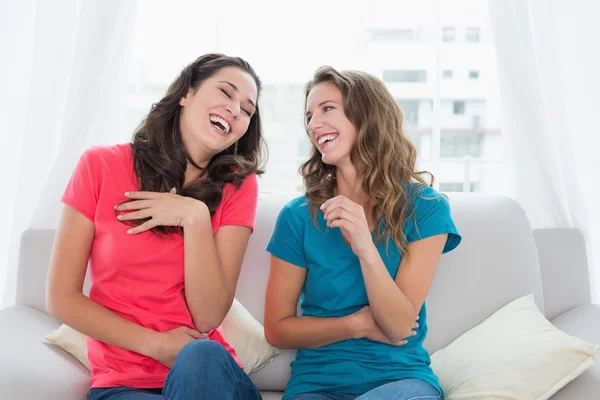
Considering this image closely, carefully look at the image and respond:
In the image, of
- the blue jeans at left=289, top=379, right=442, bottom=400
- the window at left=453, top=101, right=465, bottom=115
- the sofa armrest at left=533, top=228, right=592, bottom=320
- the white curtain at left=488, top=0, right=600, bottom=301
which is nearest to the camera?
the blue jeans at left=289, top=379, right=442, bottom=400

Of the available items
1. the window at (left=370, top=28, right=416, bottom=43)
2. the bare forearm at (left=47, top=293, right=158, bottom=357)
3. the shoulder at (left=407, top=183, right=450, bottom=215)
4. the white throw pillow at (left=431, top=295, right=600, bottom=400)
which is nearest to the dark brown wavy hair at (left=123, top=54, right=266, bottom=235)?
the bare forearm at (left=47, top=293, right=158, bottom=357)

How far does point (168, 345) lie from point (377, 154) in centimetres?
74

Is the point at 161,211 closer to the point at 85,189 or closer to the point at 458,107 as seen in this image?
the point at 85,189

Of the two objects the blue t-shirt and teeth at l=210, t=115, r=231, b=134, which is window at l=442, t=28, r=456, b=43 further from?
teeth at l=210, t=115, r=231, b=134

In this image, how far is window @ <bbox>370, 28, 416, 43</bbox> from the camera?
14.9 ft

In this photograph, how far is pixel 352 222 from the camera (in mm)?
1520

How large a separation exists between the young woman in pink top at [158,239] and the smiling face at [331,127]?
0.60 feet

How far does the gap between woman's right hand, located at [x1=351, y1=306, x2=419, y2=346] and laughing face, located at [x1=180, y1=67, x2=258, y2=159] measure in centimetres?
58

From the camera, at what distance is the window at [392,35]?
455 centimetres

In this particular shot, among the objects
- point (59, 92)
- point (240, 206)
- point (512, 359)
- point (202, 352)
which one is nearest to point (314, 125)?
point (240, 206)

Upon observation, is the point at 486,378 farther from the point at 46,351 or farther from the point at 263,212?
the point at 46,351

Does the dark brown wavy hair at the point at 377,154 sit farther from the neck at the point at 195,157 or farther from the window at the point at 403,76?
the window at the point at 403,76

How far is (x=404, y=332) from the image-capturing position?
1.55 m

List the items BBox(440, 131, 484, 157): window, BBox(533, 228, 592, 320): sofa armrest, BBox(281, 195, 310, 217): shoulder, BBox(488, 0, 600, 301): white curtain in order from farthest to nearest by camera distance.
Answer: BBox(440, 131, 484, 157): window, BBox(488, 0, 600, 301): white curtain, BBox(533, 228, 592, 320): sofa armrest, BBox(281, 195, 310, 217): shoulder
